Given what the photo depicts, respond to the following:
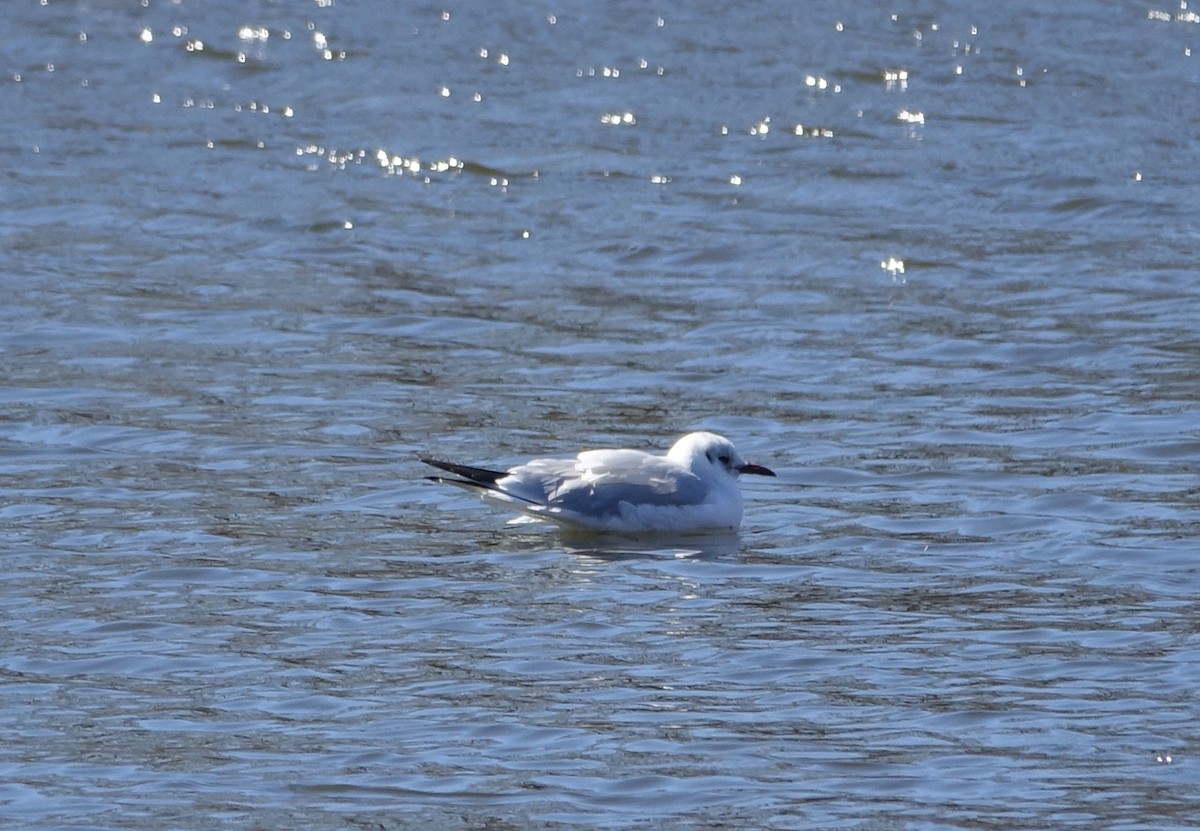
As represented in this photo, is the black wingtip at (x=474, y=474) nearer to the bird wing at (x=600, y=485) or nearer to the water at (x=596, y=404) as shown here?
the bird wing at (x=600, y=485)

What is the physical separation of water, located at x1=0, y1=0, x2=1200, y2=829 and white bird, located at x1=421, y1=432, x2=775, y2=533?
0.63 feet

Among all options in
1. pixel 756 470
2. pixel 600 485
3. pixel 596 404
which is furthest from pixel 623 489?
pixel 596 404

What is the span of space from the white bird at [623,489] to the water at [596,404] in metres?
0.19

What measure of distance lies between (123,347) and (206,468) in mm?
2335

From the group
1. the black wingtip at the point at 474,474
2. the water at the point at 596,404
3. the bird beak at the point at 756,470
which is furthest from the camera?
the bird beak at the point at 756,470

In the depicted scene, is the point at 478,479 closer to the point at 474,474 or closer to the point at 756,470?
the point at 474,474

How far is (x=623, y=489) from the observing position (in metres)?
9.51

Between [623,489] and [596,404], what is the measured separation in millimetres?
1822

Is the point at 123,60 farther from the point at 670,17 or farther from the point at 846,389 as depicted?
the point at 846,389

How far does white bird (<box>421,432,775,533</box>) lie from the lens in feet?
30.8

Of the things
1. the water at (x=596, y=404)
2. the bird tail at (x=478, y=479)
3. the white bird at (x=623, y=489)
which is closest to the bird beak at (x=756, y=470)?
the white bird at (x=623, y=489)

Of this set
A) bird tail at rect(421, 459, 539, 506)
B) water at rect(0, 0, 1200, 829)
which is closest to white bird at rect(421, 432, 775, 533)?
bird tail at rect(421, 459, 539, 506)

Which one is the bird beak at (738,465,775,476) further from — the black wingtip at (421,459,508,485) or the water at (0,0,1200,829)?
the black wingtip at (421,459,508,485)

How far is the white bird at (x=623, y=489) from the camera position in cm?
940
